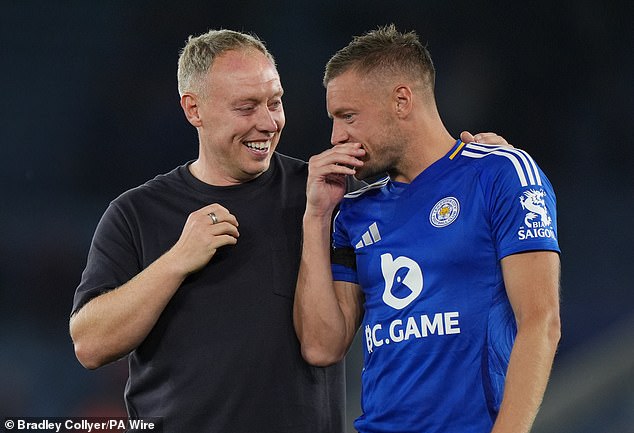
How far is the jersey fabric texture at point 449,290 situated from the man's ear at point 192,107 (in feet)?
2.68

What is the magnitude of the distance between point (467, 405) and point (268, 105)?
→ 1.14 meters

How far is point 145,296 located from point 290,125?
11.7ft

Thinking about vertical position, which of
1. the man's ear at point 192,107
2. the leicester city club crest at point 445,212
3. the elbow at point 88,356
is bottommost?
the elbow at point 88,356

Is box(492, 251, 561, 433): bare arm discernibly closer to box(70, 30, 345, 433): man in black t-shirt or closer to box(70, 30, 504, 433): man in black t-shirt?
box(70, 30, 504, 433): man in black t-shirt

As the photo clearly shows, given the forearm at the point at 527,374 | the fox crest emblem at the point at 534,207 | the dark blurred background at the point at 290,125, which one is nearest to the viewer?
the forearm at the point at 527,374

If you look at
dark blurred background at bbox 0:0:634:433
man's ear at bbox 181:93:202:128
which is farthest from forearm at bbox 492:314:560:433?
dark blurred background at bbox 0:0:634:433

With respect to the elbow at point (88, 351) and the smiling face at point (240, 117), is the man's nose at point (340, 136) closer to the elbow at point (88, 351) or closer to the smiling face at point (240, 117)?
the smiling face at point (240, 117)

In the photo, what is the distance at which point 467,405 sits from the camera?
207cm

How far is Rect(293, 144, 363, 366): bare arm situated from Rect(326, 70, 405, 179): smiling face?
0.05 metres

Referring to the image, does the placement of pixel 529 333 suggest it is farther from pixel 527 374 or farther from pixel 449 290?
pixel 449 290

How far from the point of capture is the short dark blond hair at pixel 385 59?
240 cm

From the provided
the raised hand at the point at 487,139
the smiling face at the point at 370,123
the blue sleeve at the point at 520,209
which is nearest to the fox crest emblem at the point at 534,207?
the blue sleeve at the point at 520,209

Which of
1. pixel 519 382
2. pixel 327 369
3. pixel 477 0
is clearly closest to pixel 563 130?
pixel 477 0

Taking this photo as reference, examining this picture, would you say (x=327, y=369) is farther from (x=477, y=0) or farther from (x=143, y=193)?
(x=477, y=0)
